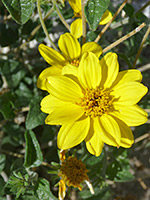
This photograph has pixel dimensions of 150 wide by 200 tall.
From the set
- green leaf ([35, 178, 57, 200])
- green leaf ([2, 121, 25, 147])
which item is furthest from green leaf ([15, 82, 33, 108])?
green leaf ([35, 178, 57, 200])

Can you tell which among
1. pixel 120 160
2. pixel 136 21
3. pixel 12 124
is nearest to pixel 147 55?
pixel 136 21

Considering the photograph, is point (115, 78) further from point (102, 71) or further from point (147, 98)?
point (147, 98)

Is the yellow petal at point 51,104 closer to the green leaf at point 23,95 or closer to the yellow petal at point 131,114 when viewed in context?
the yellow petal at point 131,114

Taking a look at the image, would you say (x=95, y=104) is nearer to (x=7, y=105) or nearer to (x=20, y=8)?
(x=20, y=8)

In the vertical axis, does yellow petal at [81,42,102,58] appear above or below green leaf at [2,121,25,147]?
above

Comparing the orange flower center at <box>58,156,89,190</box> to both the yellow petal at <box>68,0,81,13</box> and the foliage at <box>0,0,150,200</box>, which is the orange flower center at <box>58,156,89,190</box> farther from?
the yellow petal at <box>68,0,81,13</box>

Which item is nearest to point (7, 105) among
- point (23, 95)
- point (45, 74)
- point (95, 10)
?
point (23, 95)
